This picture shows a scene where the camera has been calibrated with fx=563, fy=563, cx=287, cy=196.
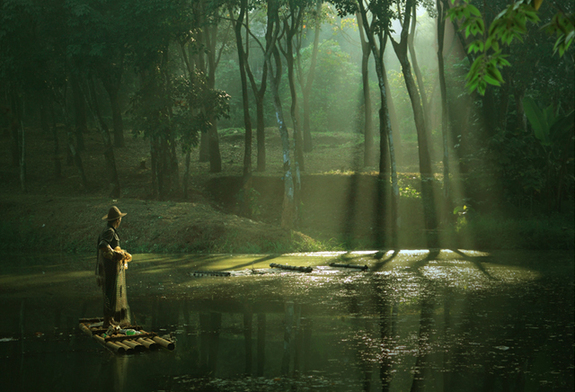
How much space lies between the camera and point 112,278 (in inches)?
329

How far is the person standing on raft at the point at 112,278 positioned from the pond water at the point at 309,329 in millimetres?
527

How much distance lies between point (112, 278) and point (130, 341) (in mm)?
1204

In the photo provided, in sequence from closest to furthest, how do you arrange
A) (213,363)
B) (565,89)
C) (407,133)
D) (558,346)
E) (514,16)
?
(514,16) → (213,363) → (558,346) → (565,89) → (407,133)

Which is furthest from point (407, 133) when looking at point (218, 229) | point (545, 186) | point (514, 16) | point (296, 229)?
point (514, 16)

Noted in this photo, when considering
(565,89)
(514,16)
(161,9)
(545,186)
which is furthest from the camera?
(565,89)

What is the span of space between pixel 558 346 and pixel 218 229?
44.8 ft

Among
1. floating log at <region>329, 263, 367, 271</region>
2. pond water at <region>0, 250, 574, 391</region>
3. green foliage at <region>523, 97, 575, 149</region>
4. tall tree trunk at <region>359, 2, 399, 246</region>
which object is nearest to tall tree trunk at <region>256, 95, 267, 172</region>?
tall tree trunk at <region>359, 2, 399, 246</region>

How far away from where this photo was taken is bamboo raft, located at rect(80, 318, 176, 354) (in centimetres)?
728

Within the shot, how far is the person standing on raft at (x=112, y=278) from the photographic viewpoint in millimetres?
8203

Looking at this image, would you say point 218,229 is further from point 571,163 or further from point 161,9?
point 571,163

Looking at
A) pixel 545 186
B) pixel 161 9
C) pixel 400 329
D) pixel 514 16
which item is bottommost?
pixel 400 329

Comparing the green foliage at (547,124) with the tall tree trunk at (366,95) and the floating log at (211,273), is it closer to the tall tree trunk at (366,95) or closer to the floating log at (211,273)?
the tall tree trunk at (366,95)

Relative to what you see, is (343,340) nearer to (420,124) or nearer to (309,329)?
(309,329)

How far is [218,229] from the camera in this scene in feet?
65.1
